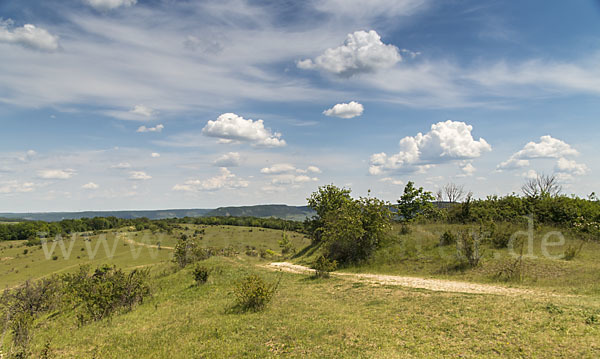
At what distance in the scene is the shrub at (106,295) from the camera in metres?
16.8

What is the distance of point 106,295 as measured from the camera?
55.9ft

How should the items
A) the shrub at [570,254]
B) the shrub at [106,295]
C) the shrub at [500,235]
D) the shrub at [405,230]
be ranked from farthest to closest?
the shrub at [405,230], the shrub at [500,235], the shrub at [570,254], the shrub at [106,295]

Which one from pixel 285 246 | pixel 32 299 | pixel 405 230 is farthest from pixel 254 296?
pixel 285 246

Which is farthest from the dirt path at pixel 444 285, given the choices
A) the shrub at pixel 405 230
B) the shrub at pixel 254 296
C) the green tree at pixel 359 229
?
the shrub at pixel 405 230

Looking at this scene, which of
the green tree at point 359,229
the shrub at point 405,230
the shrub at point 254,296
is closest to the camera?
the shrub at point 254,296

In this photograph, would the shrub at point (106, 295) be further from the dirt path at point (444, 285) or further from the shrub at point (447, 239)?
the shrub at point (447, 239)

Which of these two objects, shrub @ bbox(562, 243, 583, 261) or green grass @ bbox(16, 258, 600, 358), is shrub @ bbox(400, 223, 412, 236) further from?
green grass @ bbox(16, 258, 600, 358)

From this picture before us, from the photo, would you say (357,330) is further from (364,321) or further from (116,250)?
(116,250)

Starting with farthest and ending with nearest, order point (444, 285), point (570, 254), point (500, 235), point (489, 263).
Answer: point (500, 235) < point (489, 263) < point (570, 254) < point (444, 285)

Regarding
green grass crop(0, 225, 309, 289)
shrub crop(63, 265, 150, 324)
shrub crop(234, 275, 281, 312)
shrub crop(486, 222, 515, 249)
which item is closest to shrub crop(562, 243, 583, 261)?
shrub crop(486, 222, 515, 249)

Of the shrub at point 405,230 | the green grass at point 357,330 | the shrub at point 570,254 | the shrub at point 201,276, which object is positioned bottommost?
the shrub at point 201,276

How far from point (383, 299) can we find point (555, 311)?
21.0ft

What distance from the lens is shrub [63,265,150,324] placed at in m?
16.8

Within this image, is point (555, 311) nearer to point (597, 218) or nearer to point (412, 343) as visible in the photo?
point (412, 343)
